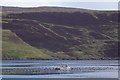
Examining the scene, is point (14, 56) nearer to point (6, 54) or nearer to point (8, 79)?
point (6, 54)

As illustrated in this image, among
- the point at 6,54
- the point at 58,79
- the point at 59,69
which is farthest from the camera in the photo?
the point at 6,54

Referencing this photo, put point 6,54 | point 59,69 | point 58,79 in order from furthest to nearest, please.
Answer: point 6,54, point 59,69, point 58,79

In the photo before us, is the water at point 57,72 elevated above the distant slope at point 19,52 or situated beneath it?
elevated above

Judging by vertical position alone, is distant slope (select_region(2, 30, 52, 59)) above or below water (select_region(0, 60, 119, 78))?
Answer: below

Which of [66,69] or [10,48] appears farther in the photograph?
[10,48]

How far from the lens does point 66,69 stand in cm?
10712

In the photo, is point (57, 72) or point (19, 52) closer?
point (57, 72)

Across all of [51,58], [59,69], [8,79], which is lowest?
[51,58]

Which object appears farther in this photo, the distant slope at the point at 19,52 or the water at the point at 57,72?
the distant slope at the point at 19,52

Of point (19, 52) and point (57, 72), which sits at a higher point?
point (57, 72)

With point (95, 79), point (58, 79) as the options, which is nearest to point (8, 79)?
point (58, 79)

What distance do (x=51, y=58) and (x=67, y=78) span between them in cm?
11485

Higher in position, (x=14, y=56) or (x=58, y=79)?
(x=58, y=79)

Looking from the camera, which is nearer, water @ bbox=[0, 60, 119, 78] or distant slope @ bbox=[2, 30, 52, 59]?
water @ bbox=[0, 60, 119, 78]
